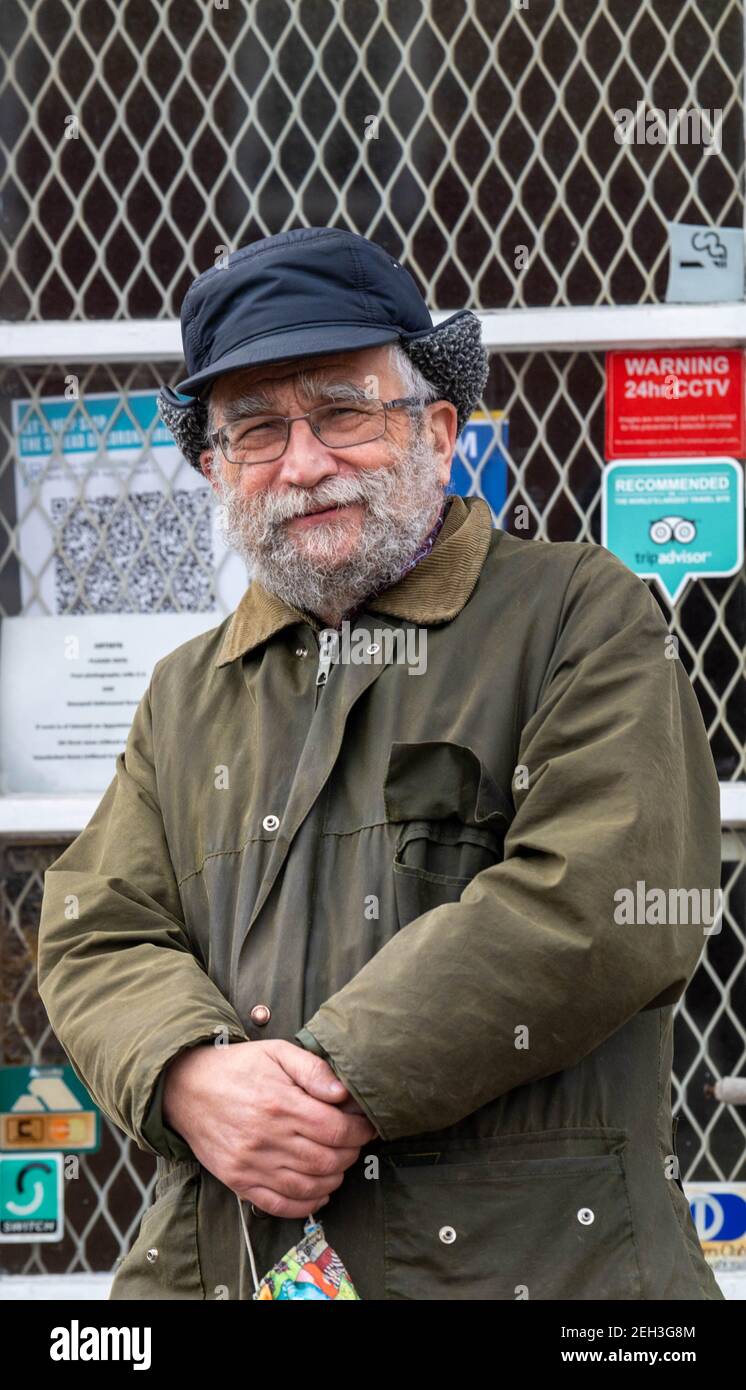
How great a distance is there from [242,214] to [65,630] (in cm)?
109

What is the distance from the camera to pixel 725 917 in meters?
3.29

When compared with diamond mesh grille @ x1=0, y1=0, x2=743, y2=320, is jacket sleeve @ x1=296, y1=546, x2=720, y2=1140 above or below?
below

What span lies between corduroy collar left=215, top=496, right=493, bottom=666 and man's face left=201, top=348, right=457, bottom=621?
29 mm

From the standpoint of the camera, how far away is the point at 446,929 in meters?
1.64

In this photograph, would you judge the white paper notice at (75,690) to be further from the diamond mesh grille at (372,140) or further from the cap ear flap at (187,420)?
the cap ear flap at (187,420)

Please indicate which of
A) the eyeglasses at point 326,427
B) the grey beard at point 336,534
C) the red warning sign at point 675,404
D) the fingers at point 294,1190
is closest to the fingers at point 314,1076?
the fingers at point 294,1190

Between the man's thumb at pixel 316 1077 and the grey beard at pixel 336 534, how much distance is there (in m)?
0.67

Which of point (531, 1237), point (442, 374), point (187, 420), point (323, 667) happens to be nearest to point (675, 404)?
point (442, 374)

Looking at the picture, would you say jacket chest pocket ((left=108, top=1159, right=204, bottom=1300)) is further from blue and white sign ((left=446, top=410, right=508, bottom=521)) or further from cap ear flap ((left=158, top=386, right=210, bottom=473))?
blue and white sign ((left=446, top=410, right=508, bottom=521))

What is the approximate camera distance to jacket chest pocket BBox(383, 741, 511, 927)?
179 centimetres

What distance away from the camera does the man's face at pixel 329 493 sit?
6.48 ft

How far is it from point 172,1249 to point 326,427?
1144 millimetres

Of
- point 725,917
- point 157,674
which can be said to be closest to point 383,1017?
point 157,674

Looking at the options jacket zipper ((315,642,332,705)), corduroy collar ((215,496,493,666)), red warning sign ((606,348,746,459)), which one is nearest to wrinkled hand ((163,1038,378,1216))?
jacket zipper ((315,642,332,705))
